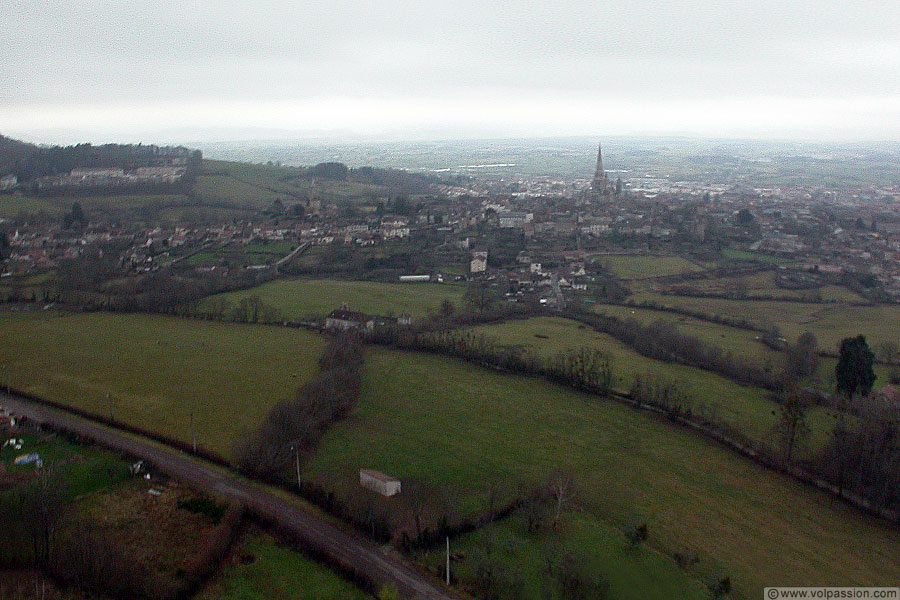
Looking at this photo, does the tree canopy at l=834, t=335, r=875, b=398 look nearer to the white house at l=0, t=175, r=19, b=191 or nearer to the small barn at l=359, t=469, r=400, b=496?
the small barn at l=359, t=469, r=400, b=496

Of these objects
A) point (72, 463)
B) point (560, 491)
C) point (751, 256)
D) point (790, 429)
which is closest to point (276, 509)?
point (72, 463)

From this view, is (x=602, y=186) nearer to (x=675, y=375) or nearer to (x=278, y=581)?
(x=675, y=375)

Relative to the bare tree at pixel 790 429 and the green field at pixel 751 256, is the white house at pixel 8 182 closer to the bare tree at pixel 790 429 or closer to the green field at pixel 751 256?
the green field at pixel 751 256

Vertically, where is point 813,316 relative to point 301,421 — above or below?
below

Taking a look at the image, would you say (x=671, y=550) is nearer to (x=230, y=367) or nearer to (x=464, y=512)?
(x=464, y=512)

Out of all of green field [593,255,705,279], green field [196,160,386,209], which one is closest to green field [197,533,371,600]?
green field [593,255,705,279]

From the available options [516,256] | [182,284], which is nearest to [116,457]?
[182,284]
